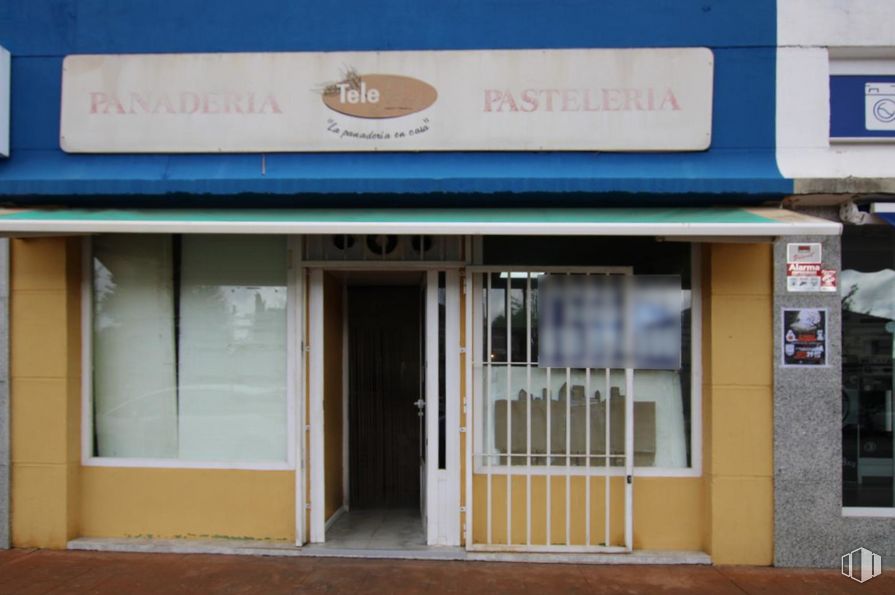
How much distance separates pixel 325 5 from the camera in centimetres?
599

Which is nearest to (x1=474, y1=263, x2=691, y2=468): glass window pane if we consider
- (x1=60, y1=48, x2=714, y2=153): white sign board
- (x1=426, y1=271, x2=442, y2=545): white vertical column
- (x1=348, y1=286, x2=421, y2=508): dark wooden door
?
(x1=426, y1=271, x2=442, y2=545): white vertical column

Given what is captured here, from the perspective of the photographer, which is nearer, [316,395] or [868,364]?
[868,364]

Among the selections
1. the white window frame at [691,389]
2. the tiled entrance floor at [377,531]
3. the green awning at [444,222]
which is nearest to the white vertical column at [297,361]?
the tiled entrance floor at [377,531]

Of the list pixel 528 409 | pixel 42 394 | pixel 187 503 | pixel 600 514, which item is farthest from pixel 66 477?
pixel 600 514

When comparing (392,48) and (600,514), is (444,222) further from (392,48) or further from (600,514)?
(600,514)

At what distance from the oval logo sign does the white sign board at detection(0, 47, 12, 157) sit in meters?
2.70

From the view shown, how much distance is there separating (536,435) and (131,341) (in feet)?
12.1

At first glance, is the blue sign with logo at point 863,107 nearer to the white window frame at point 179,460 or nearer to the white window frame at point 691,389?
the white window frame at point 691,389

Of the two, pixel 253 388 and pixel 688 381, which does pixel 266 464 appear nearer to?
pixel 253 388

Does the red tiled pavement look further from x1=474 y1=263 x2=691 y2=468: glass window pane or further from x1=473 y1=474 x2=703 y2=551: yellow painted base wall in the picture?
x1=474 y1=263 x2=691 y2=468: glass window pane

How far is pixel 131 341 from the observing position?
6367mm

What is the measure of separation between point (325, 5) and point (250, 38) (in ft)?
2.26

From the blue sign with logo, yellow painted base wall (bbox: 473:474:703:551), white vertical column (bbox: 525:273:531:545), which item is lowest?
yellow painted base wall (bbox: 473:474:703:551)

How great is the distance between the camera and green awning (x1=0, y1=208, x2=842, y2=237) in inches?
200
